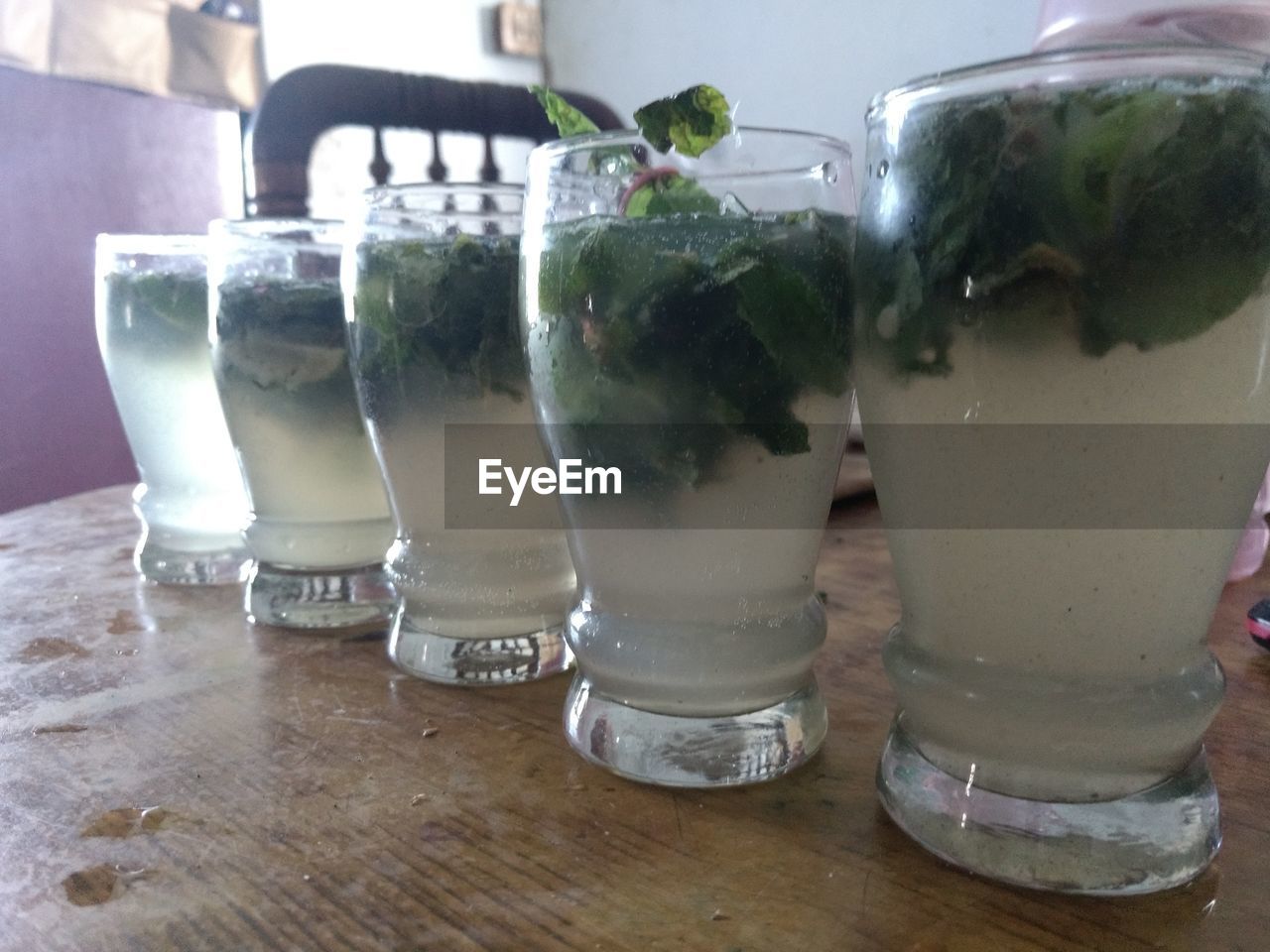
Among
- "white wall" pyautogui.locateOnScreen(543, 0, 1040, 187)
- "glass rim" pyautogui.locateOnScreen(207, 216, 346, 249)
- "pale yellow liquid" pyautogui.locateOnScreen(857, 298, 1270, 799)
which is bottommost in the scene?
"pale yellow liquid" pyautogui.locateOnScreen(857, 298, 1270, 799)

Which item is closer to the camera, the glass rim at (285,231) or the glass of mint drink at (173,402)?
the glass rim at (285,231)

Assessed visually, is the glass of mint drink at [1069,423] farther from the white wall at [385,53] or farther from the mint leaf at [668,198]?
the white wall at [385,53]

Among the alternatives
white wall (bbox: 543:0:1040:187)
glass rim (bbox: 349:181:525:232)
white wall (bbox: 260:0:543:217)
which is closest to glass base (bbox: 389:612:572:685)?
glass rim (bbox: 349:181:525:232)

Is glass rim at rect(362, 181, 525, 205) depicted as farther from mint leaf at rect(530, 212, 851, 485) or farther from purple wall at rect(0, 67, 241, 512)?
purple wall at rect(0, 67, 241, 512)

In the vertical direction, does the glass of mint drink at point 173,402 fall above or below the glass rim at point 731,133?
below

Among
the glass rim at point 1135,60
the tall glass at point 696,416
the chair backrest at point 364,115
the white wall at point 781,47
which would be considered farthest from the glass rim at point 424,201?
the white wall at point 781,47

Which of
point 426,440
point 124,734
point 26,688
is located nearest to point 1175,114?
point 426,440

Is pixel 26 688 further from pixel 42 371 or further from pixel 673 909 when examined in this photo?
pixel 42 371
